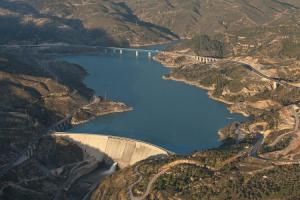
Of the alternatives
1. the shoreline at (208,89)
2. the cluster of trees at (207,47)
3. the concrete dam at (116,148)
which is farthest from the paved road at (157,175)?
the cluster of trees at (207,47)

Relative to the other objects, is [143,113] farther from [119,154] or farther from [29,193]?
[29,193]

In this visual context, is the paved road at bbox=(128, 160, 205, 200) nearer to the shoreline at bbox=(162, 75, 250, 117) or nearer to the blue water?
the blue water

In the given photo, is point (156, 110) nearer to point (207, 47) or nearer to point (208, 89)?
point (208, 89)

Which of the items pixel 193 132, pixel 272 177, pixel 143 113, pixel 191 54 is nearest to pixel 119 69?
pixel 191 54

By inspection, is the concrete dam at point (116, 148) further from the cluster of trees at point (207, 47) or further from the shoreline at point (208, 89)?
the cluster of trees at point (207, 47)

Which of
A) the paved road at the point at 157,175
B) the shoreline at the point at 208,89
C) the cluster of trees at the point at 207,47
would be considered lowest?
the shoreline at the point at 208,89

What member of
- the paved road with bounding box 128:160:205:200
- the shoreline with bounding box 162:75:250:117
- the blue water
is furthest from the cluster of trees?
the paved road with bounding box 128:160:205:200
